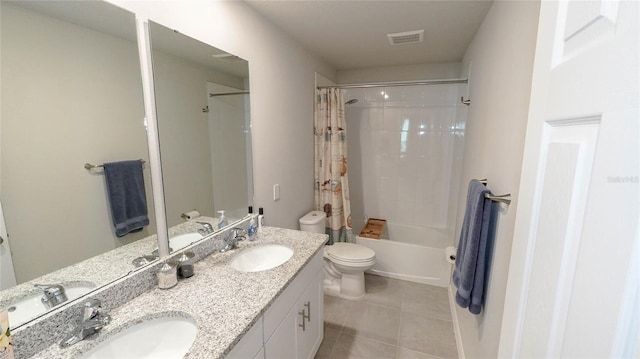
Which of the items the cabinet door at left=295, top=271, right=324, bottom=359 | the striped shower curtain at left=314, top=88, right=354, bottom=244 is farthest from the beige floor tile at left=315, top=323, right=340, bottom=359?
the striped shower curtain at left=314, top=88, right=354, bottom=244

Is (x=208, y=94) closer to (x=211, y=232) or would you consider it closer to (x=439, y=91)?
(x=211, y=232)

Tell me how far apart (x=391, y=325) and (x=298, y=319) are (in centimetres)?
109

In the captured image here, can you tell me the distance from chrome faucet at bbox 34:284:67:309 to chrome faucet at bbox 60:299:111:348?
7 cm

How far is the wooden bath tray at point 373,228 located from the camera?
119 inches

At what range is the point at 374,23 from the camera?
1.94m

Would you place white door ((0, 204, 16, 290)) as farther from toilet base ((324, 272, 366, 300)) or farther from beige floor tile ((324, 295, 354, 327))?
toilet base ((324, 272, 366, 300))

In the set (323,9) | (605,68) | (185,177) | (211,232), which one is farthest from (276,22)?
(605,68)

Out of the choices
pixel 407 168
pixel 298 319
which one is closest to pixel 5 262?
pixel 298 319

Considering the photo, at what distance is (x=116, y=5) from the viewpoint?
40.4 inches

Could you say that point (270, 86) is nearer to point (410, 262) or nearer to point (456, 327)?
point (410, 262)

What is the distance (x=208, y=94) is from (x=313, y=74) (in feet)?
4.65

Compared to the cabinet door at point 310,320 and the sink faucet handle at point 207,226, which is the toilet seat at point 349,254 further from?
the sink faucet handle at point 207,226

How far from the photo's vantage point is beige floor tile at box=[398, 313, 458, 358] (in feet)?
6.33

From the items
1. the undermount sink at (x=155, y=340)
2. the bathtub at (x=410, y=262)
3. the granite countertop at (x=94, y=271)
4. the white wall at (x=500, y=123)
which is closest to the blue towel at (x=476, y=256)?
the white wall at (x=500, y=123)
